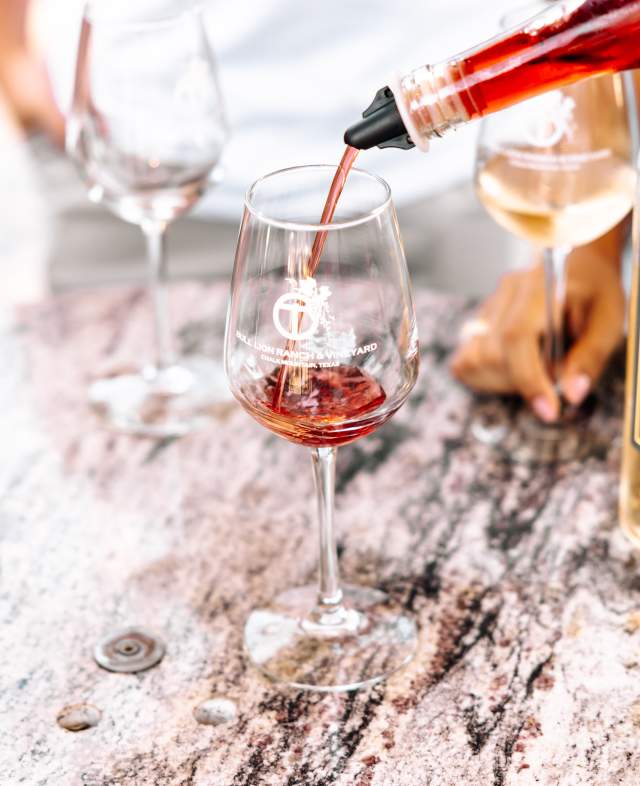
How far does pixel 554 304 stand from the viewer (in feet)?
3.40

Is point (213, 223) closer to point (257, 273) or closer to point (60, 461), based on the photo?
point (60, 461)

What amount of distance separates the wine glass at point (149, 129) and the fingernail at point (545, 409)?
30cm

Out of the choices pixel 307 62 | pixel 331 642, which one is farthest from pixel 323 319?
pixel 307 62

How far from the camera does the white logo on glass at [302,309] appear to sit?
0.65 meters

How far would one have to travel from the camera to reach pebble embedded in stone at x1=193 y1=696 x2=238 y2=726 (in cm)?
71

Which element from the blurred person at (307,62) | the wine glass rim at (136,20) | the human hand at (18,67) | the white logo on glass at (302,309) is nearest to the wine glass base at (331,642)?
the white logo on glass at (302,309)

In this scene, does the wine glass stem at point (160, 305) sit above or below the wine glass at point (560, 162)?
below

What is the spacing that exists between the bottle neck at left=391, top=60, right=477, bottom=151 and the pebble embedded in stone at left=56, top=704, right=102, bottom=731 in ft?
1.37

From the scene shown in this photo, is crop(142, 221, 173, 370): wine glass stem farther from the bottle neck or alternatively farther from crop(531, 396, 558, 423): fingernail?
the bottle neck

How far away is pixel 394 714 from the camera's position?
0.71 metres

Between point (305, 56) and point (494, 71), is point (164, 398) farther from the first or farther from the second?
point (305, 56)

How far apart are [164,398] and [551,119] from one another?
453 millimetres

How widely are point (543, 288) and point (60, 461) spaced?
49 cm

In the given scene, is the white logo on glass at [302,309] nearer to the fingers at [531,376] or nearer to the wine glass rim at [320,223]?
the wine glass rim at [320,223]
